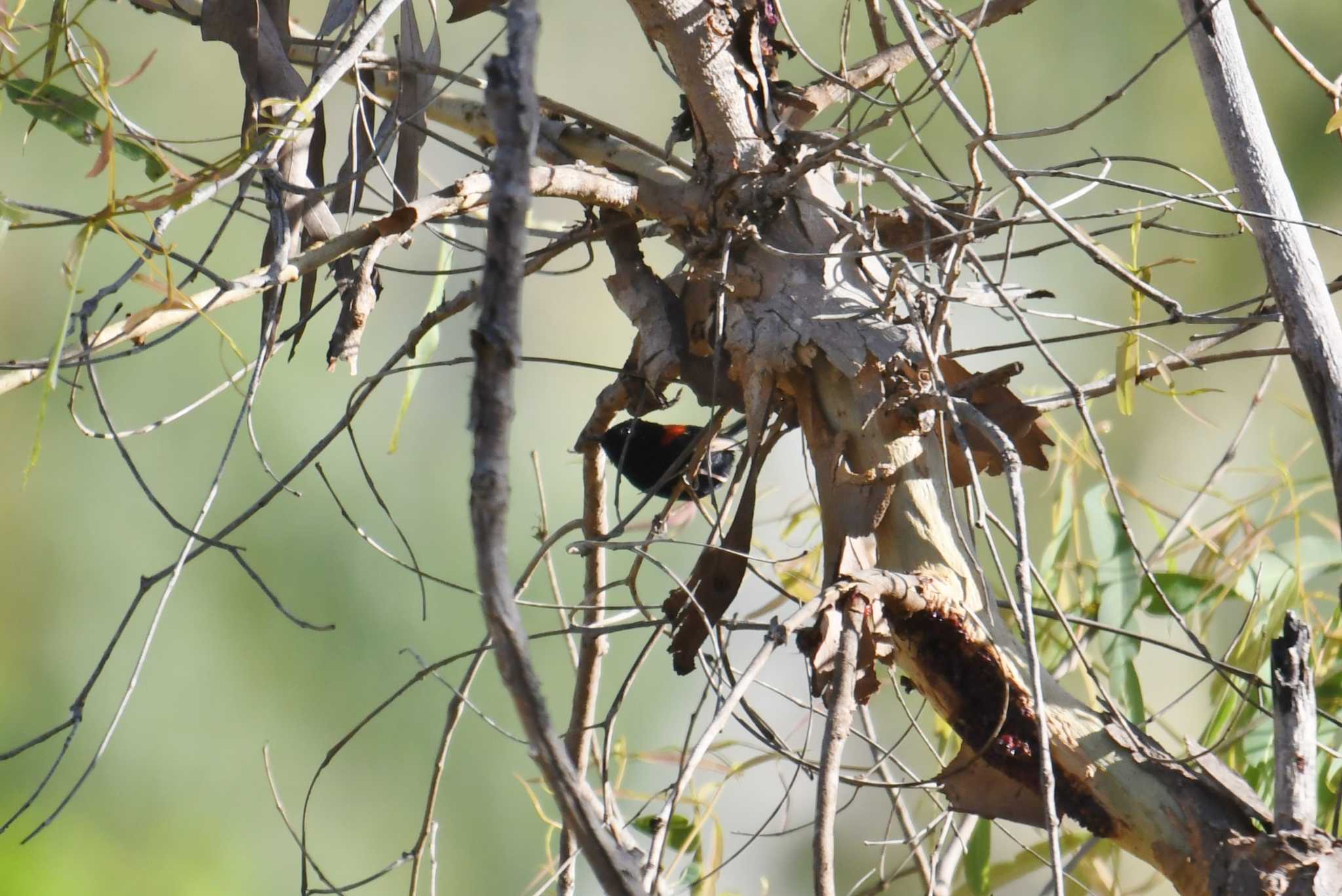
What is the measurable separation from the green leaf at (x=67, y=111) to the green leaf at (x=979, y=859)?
87 cm

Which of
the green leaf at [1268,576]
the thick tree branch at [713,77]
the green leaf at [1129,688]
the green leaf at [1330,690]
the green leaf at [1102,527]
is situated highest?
the thick tree branch at [713,77]

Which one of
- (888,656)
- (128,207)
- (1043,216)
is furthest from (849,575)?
(128,207)

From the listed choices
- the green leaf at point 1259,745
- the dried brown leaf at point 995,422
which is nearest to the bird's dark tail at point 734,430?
the dried brown leaf at point 995,422

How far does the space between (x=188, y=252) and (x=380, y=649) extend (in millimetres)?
565

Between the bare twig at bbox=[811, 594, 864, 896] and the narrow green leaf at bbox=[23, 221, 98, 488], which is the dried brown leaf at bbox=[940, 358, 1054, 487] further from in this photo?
the narrow green leaf at bbox=[23, 221, 98, 488]

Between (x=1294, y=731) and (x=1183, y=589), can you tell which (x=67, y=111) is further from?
(x=1183, y=589)

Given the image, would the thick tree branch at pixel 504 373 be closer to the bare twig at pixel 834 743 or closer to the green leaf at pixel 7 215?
the bare twig at pixel 834 743

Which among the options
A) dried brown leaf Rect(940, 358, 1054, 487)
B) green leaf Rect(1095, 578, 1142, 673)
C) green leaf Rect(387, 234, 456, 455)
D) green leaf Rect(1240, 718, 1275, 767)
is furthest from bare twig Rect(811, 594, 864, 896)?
green leaf Rect(1240, 718, 1275, 767)

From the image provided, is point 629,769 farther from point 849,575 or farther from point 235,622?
point 849,575

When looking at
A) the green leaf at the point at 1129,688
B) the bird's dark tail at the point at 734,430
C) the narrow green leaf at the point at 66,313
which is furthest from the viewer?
the green leaf at the point at 1129,688

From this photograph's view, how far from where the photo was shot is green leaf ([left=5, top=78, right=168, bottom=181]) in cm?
61

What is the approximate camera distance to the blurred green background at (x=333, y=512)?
4.16 feet

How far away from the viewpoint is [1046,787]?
44cm

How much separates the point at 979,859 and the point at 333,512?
90cm
